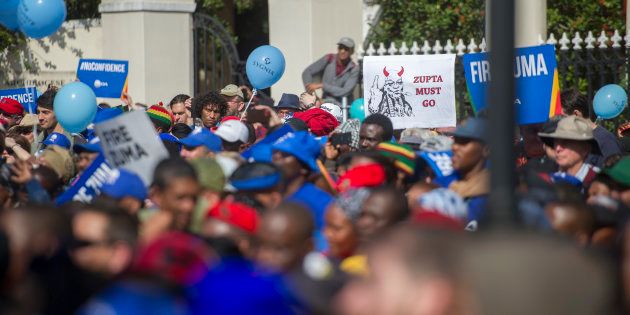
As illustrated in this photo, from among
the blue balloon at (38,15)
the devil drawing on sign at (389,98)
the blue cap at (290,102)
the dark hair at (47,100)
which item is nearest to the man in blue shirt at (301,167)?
the devil drawing on sign at (389,98)

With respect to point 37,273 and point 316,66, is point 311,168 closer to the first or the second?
point 37,273

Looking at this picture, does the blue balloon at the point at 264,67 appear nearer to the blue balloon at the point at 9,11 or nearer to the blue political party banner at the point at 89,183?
the blue balloon at the point at 9,11

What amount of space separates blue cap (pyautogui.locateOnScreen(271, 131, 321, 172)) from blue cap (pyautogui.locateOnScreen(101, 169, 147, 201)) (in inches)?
42.7

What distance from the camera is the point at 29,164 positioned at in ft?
28.2

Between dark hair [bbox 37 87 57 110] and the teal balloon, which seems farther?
the teal balloon

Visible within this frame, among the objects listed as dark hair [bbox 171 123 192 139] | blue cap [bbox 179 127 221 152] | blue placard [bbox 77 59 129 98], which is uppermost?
blue placard [bbox 77 59 129 98]

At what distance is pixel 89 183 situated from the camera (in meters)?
8.10

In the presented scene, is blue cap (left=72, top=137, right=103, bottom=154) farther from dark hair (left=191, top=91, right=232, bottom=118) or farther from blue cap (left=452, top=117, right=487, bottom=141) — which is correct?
dark hair (left=191, top=91, right=232, bottom=118)

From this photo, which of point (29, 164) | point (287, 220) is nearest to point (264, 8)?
point (29, 164)

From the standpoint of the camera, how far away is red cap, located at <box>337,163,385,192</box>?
7.18 meters

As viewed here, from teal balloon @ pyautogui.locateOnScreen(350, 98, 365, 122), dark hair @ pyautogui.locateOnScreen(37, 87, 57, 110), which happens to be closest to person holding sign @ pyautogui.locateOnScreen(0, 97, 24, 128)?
dark hair @ pyautogui.locateOnScreen(37, 87, 57, 110)

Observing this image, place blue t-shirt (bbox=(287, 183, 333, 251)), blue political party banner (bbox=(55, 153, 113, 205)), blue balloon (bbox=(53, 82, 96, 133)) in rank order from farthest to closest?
blue balloon (bbox=(53, 82, 96, 133))
blue political party banner (bbox=(55, 153, 113, 205))
blue t-shirt (bbox=(287, 183, 333, 251))

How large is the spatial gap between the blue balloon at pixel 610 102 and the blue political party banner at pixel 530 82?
101 inches

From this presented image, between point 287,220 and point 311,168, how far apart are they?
2619 millimetres
